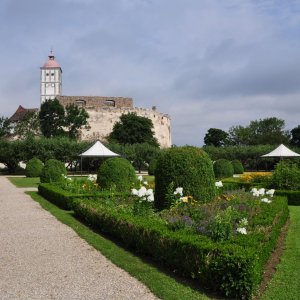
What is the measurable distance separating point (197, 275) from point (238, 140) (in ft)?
208

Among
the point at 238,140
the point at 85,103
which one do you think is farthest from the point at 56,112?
the point at 238,140

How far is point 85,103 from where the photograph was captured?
59.8m

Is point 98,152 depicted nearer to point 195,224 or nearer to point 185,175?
point 185,175

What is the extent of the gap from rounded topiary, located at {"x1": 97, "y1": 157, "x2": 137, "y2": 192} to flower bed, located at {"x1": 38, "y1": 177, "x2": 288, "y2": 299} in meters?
4.49

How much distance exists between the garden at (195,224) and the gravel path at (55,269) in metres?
0.61

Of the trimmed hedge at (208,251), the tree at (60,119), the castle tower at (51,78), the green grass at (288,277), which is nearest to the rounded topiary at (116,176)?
the trimmed hedge at (208,251)

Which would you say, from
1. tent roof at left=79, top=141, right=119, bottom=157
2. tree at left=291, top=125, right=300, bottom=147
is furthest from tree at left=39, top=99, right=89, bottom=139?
tree at left=291, top=125, right=300, bottom=147

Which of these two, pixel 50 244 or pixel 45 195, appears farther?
pixel 45 195

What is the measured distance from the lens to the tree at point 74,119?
52938 millimetres

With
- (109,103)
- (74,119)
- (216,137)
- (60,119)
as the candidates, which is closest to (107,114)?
(74,119)

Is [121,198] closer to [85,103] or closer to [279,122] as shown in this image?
[85,103]

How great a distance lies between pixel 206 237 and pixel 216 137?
223ft

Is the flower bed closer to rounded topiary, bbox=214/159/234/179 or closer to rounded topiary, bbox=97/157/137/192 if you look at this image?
rounded topiary, bbox=97/157/137/192

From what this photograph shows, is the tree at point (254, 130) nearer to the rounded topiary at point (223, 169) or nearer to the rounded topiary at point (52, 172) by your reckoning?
the rounded topiary at point (223, 169)
